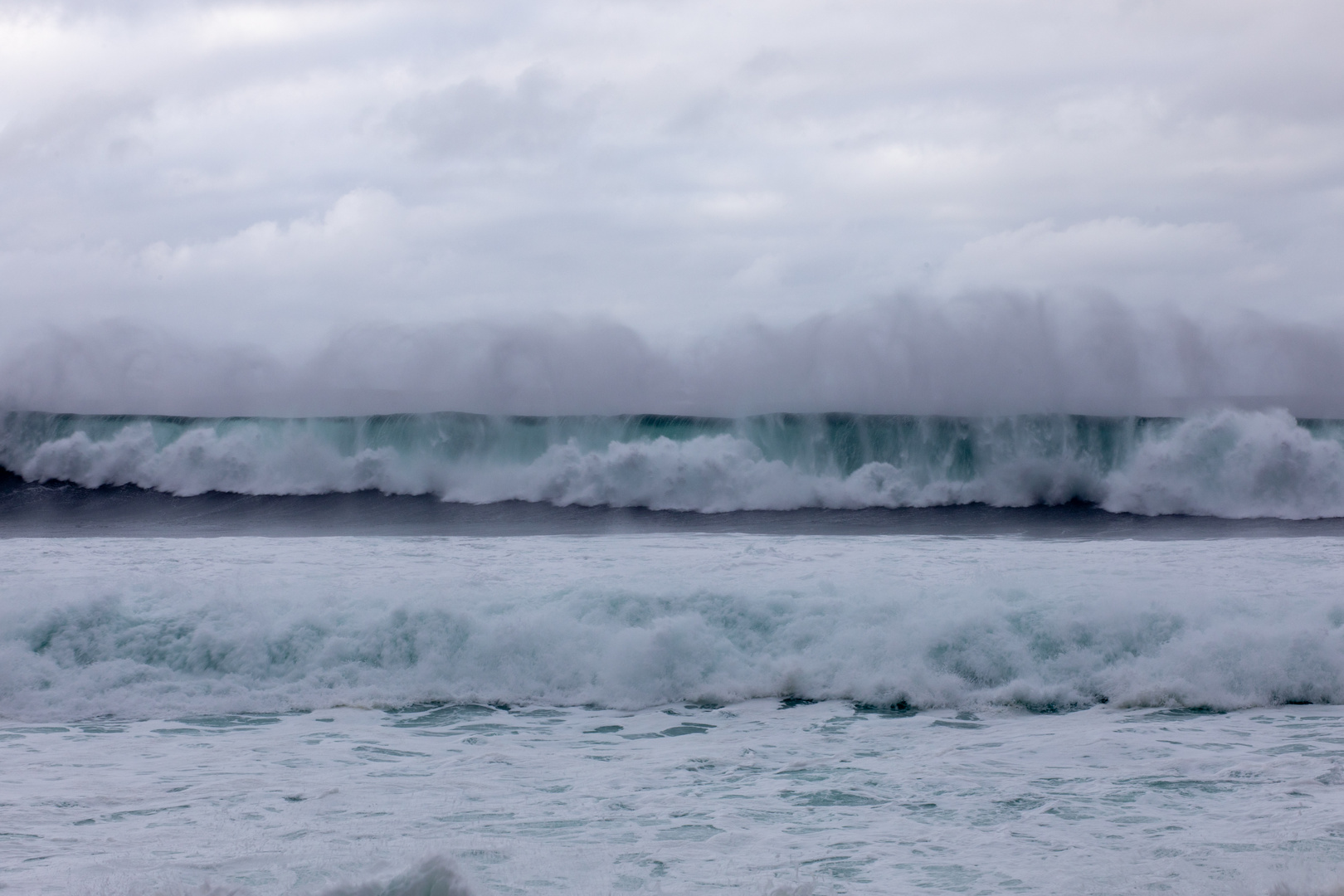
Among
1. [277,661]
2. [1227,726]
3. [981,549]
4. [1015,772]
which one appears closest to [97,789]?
[277,661]

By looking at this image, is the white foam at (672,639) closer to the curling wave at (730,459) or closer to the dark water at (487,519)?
the dark water at (487,519)

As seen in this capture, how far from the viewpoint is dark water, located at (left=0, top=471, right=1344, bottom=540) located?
13.4 meters

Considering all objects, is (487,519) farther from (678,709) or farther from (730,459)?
(678,709)

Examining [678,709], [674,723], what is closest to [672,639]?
[678,709]

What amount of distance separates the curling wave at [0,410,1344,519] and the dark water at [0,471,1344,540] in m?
0.47

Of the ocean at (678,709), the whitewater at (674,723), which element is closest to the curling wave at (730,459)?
the ocean at (678,709)

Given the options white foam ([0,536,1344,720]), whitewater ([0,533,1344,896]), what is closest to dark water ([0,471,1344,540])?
whitewater ([0,533,1344,896])

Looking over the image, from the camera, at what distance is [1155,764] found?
5070 millimetres

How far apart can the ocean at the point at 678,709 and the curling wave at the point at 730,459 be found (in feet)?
4.45

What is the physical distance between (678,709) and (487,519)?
872 centimetres

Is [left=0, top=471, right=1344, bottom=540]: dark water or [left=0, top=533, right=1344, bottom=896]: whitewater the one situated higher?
[left=0, top=471, right=1344, bottom=540]: dark water

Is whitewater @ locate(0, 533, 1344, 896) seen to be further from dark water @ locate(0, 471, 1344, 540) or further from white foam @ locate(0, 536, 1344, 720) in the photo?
dark water @ locate(0, 471, 1344, 540)

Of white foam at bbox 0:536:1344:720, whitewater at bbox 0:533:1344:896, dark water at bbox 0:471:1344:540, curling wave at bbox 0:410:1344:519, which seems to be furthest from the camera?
curling wave at bbox 0:410:1344:519

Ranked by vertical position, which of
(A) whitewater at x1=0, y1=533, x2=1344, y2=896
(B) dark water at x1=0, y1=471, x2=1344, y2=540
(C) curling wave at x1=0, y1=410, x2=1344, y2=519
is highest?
(C) curling wave at x1=0, y1=410, x2=1344, y2=519
